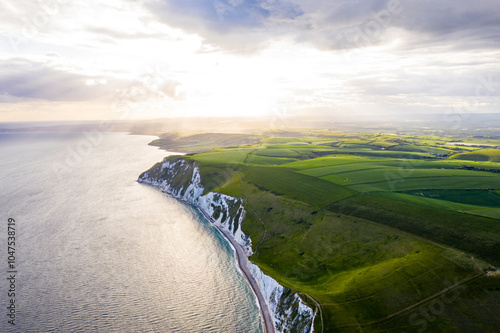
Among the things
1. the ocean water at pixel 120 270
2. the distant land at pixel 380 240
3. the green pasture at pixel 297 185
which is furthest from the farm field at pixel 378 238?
the ocean water at pixel 120 270

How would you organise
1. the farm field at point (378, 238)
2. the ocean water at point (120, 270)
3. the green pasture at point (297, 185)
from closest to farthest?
the farm field at point (378, 238)
the ocean water at point (120, 270)
the green pasture at point (297, 185)

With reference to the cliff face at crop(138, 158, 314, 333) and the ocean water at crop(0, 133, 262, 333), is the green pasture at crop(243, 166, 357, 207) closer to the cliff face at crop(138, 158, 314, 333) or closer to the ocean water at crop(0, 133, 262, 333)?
the cliff face at crop(138, 158, 314, 333)

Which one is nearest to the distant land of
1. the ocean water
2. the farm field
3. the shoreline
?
the farm field

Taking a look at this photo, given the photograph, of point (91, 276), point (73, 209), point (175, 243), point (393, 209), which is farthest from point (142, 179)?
point (393, 209)

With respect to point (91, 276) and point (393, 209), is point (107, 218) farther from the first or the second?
point (393, 209)

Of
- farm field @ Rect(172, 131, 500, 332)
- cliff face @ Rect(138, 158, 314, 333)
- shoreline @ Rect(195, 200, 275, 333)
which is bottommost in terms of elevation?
shoreline @ Rect(195, 200, 275, 333)

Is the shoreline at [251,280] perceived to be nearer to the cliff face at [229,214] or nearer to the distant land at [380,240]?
the cliff face at [229,214]
